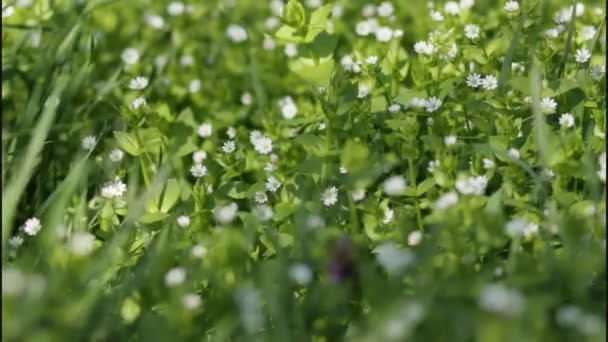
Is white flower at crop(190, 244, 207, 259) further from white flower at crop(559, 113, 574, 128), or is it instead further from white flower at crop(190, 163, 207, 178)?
white flower at crop(559, 113, 574, 128)

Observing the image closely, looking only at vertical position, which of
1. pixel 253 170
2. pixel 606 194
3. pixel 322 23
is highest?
pixel 606 194

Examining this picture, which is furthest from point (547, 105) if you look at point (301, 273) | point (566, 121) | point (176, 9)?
point (176, 9)

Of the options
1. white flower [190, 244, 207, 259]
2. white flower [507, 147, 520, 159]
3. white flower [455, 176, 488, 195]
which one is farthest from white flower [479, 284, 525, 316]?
white flower [507, 147, 520, 159]

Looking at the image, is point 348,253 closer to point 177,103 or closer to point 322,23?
point 322,23

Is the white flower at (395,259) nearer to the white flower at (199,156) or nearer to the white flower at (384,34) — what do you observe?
the white flower at (199,156)

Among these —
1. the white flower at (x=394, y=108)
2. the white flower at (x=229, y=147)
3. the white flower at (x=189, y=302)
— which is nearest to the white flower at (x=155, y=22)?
the white flower at (x=229, y=147)

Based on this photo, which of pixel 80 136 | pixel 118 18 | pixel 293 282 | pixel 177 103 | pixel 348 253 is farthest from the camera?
pixel 118 18

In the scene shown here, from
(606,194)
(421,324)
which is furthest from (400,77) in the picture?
(421,324)
